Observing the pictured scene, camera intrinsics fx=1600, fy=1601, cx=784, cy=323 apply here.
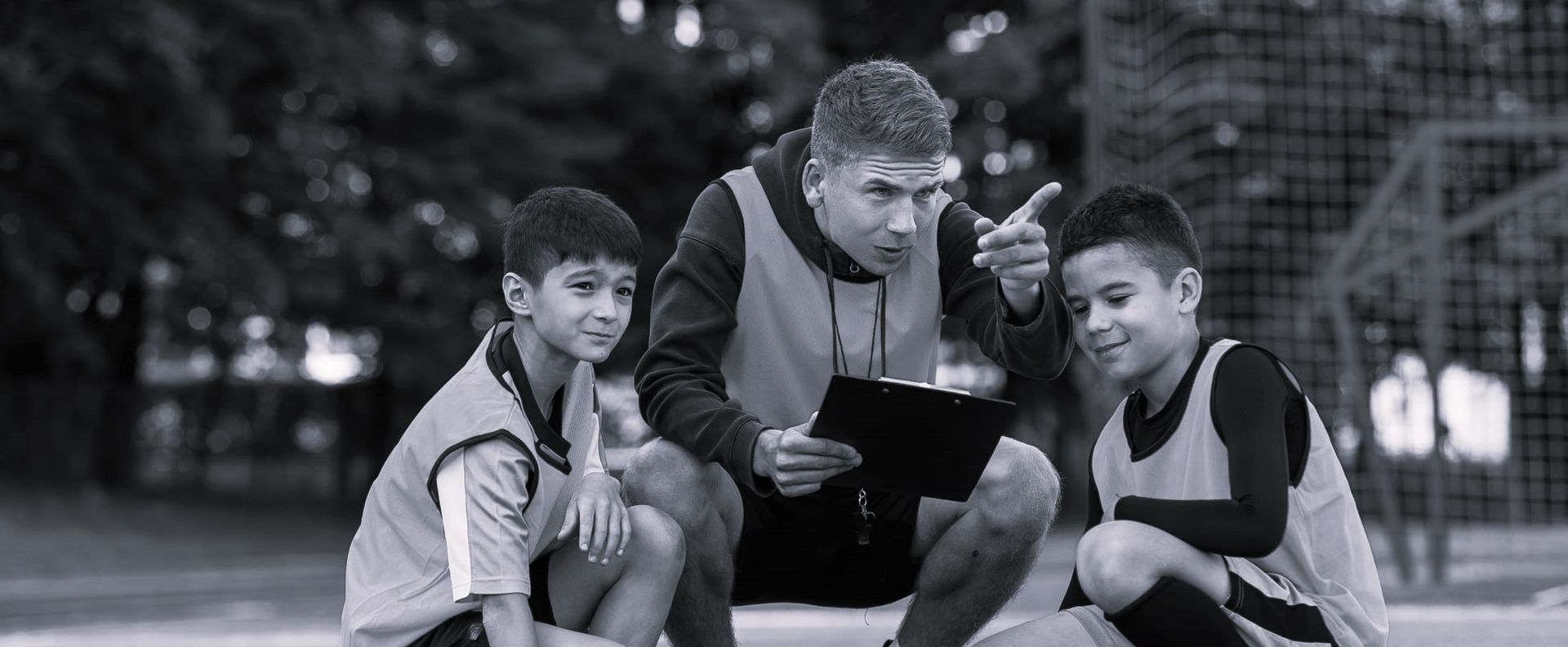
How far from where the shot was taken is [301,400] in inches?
723

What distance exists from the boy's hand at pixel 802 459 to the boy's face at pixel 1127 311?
435 mm

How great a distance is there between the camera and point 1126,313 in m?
2.49

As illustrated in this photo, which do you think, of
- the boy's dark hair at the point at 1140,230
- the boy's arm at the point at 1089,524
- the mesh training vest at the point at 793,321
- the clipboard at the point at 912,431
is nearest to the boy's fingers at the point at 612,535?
the clipboard at the point at 912,431

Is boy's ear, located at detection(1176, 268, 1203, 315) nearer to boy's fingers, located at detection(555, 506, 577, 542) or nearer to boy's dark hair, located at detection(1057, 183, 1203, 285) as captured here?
boy's dark hair, located at detection(1057, 183, 1203, 285)

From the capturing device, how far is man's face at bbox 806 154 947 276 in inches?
104

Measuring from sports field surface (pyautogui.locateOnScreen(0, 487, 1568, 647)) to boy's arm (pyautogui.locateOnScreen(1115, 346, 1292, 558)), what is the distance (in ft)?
4.29

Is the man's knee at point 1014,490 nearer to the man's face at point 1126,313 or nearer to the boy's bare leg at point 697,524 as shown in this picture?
the man's face at point 1126,313

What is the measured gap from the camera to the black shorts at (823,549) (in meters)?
2.85

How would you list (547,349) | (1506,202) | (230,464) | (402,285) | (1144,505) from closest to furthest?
(1144,505), (547,349), (1506,202), (402,285), (230,464)

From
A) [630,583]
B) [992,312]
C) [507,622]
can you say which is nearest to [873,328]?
[992,312]

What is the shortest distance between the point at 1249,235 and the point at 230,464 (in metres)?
11.4

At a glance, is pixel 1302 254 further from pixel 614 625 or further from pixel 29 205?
pixel 614 625

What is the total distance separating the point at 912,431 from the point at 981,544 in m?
0.43

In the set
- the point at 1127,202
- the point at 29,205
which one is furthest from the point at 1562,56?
the point at 29,205
